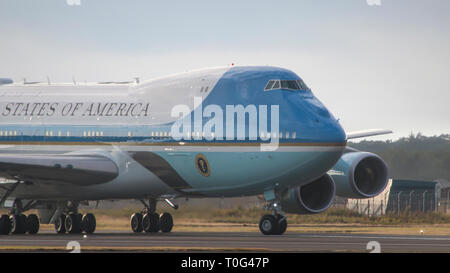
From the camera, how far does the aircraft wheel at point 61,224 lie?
120 ft

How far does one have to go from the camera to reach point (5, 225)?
34.5 metres

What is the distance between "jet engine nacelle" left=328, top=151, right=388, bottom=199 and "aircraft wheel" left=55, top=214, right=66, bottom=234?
9.74m

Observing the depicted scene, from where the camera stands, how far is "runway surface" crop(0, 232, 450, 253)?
2542 centimetres

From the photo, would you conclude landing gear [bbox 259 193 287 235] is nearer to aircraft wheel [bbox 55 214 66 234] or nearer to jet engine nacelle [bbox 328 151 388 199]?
jet engine nacelle [bbox 328 151 388 199]

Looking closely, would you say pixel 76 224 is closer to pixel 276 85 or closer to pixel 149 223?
pixel 149 223

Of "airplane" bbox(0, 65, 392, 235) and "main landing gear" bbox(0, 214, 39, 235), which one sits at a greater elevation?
"airplane" bbox(0, 65, 392, 235)

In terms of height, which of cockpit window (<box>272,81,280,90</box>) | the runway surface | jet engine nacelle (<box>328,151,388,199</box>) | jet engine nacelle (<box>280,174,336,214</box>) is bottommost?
the runway surface

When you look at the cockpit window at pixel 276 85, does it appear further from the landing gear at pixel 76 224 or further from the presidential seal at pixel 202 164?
the landing gear at pixel 76 224

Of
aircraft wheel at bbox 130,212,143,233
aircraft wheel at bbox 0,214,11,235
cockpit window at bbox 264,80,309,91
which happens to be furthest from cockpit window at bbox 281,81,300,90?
aircraft wheel at bbox 0,214,11,235

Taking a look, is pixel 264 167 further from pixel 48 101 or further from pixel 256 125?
pixel 48 101

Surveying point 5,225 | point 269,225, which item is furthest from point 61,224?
point 269,225

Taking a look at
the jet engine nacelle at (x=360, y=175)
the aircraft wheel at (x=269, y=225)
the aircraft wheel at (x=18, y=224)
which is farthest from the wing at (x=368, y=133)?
the aircraft wheel at (x=18, y=224)

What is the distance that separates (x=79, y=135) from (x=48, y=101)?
2190 mm

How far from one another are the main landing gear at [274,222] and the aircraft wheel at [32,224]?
27.8ft
